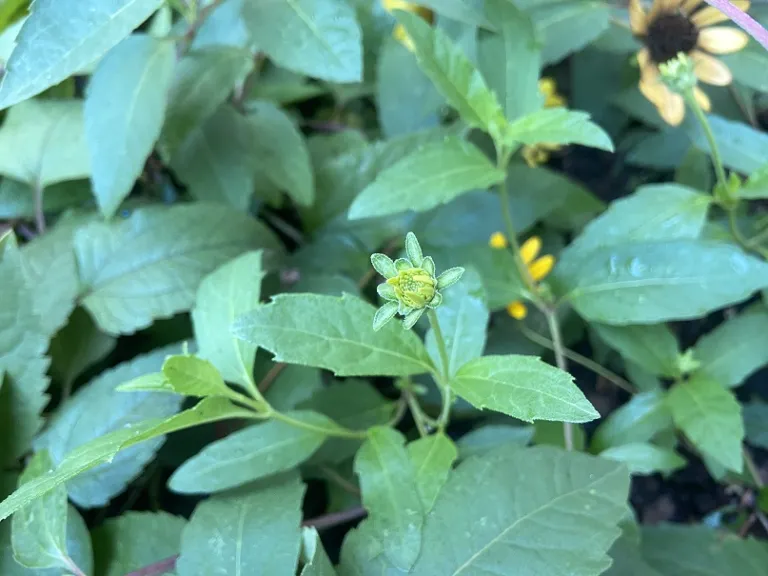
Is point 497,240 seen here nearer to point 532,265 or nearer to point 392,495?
point 532,265

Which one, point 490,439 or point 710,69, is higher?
point 710,69

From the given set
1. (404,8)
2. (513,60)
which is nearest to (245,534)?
(513,60)

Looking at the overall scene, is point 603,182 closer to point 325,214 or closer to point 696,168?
point 696,168

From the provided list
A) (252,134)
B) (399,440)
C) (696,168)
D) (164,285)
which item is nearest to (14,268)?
(164,285)

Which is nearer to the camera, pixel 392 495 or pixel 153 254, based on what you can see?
pixel 392 495

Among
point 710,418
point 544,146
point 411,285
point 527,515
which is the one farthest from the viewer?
point 544,146

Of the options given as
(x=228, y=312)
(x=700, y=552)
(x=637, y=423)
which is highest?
(x=228, y=312)
